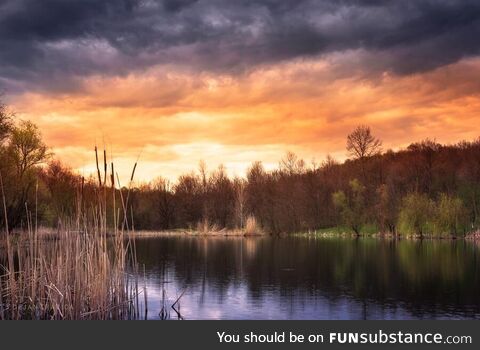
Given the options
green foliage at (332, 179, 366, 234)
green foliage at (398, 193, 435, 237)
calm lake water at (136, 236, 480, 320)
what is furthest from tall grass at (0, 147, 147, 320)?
green foliage at (332, 179, 366, 234)

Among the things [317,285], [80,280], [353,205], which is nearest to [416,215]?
[353,205]

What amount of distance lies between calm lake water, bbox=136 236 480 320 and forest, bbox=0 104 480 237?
1632cm

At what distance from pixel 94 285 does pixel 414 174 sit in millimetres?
55426

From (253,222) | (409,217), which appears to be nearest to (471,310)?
(409,217)

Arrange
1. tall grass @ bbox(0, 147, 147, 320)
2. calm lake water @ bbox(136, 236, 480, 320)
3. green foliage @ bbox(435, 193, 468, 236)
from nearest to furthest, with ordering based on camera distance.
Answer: tall grass @ bbox(0, 147, 147, 320) → calm lake water @ bbox(136, 236, 480, 320) → green foliage @ bbox(435, 193, 468, 236)

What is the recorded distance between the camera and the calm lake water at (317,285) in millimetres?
16859

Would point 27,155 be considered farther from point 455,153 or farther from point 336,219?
point 455,153

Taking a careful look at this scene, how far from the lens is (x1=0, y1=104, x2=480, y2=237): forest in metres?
51.0

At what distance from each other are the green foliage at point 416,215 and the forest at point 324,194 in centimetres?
8

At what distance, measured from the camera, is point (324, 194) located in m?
65.6

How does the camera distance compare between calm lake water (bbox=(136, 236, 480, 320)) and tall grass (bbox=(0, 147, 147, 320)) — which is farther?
calm lake water (bbox=(136, 236, 480, 320))

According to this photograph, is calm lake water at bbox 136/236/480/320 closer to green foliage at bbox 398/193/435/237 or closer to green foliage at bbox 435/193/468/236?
green foliage at bbox 435/193/468/236

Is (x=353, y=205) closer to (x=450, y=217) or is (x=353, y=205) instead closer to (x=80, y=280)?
(x=450, y=217)

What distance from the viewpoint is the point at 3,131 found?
32094 millimetres
